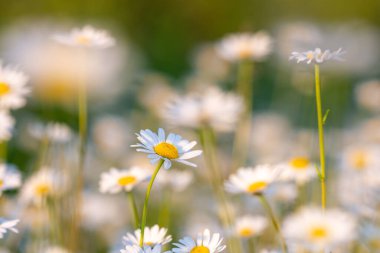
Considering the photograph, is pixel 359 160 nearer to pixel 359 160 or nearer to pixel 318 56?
pixel 359 160

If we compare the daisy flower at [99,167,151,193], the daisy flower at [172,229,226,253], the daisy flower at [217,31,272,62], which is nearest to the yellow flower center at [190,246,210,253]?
the daisy flower at [172,229,226,253]

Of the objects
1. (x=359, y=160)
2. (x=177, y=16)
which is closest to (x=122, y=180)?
(x=359, y=160)

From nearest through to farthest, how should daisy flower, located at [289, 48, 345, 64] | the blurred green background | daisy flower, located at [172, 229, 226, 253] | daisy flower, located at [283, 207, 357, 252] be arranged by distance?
daisy flower, located at [283, 207, 357, 252]
daisy flower, located at [172, 229, 226, 253]
daisy flower, located at [289, 48, 345, 64]
the blurred green background

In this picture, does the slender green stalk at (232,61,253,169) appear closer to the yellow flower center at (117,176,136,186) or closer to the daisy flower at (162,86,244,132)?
the daisy flower at (162,86,244,132)

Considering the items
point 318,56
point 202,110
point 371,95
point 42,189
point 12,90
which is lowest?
point 318,56

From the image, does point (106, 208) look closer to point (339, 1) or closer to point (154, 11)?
point (154, 11)

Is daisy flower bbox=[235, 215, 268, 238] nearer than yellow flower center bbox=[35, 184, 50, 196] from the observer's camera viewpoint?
Yes

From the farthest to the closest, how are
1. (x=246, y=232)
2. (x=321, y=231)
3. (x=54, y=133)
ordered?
(x=54, y=133), (x=246, y=232), (x=321, y=231)
